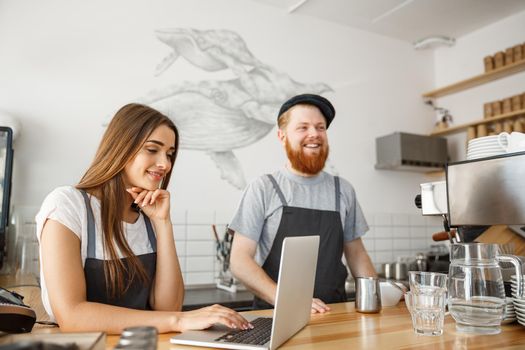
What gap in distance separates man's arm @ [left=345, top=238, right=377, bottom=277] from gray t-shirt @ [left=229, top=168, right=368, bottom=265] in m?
0.04

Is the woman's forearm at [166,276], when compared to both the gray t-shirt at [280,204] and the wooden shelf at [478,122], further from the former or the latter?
the wooden shelf at [478,122]

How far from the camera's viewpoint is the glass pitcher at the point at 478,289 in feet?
3.75

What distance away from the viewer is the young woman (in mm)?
1144

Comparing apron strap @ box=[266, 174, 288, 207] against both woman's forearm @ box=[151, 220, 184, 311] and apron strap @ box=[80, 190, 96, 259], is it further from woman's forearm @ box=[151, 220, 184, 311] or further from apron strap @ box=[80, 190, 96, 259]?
apron strap @ box=[80, 190, 96, 259]

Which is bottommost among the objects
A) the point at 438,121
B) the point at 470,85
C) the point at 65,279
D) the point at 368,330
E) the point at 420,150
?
the point at 368,330

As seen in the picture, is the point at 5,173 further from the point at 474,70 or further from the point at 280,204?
the point at 474,70

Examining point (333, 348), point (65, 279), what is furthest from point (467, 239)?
point (65, 279)

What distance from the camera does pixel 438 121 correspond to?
425 centimetres

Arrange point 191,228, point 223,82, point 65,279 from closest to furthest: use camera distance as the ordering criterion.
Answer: point 65,279
point 191,228
point 223,82

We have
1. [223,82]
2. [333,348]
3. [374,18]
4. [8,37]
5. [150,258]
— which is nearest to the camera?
[333,348]

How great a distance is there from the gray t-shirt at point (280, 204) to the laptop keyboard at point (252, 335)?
762mm

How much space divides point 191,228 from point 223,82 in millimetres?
1097

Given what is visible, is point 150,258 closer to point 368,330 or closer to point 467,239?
point 368,330

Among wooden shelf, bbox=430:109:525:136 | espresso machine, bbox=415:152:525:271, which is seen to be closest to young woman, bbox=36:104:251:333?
espresso machine, bbox=415:152:525:271
